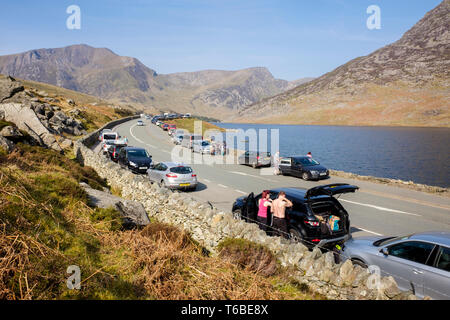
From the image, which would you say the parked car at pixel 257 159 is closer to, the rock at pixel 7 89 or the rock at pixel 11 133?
the rock at pixel 11 133

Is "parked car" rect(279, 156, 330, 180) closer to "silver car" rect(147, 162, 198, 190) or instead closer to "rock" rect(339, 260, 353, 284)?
"silver car" rect(147, 162, 198, 190)

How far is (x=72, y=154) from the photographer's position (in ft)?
87.6

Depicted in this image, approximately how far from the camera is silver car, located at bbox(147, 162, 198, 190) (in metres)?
16.7

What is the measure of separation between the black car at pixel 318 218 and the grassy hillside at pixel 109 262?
206 cm

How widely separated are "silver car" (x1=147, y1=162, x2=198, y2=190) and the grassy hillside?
8.08 meters

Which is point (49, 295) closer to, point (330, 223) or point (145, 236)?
point (145, 236)

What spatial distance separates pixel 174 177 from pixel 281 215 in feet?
30.9

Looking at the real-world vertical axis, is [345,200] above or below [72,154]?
below

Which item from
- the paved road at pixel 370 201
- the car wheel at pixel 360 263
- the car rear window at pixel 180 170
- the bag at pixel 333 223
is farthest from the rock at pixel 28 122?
the car wheel at pixel 360 263

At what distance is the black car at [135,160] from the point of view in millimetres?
20953

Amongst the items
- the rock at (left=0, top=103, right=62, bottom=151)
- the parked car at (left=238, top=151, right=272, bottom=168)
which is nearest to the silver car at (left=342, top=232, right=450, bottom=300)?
the parked car at (left=238, top=151, right=272, bottom=168)
